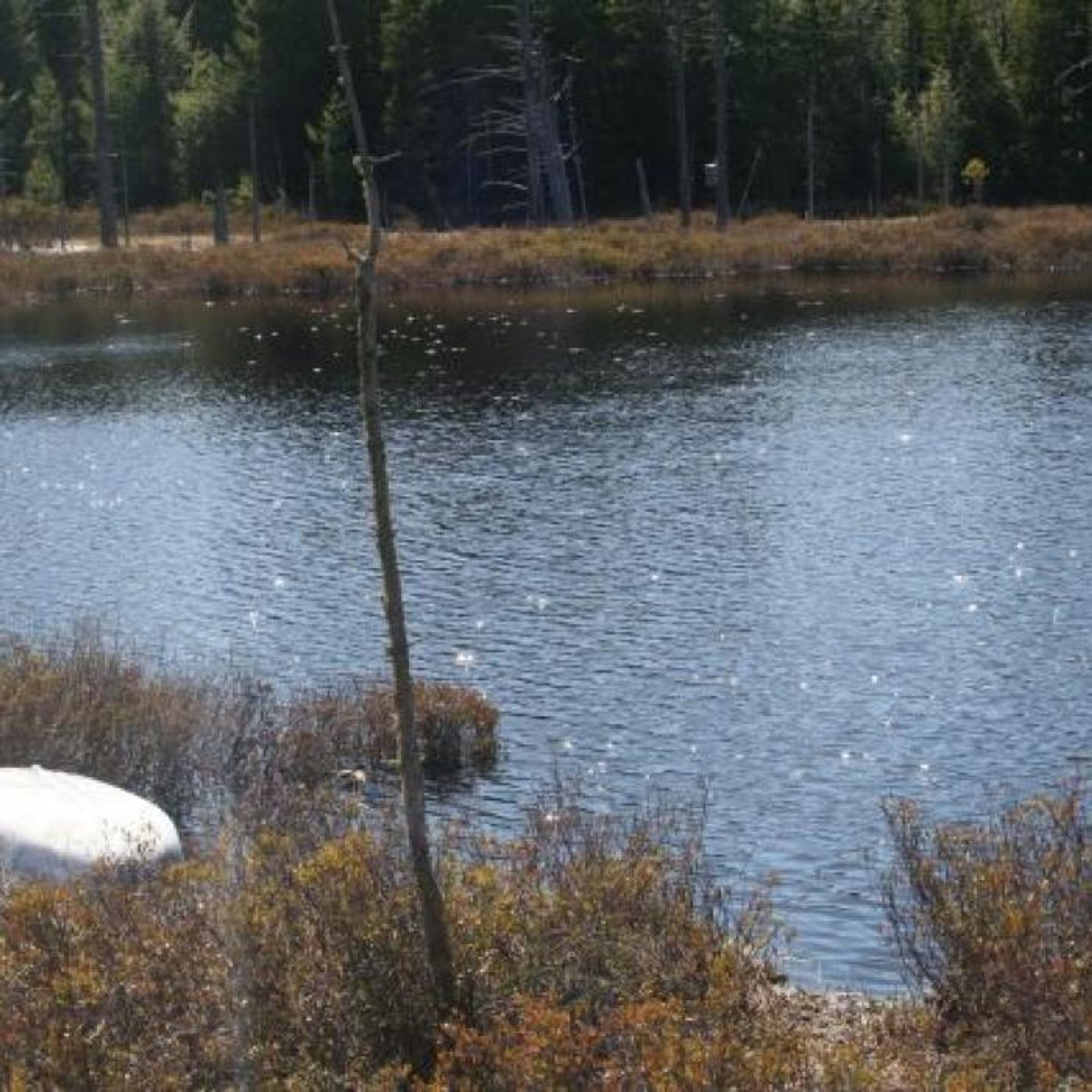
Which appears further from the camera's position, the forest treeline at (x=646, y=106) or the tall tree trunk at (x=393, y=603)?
the forest treeline at (x=646, y=106)

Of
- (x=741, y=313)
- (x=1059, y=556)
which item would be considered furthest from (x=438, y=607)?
(x=741, y=313)

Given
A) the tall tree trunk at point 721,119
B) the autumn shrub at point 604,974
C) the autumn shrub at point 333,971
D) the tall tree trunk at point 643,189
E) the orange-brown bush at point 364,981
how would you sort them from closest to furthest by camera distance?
the autumn shrub at point 604,974 → the orange-brown bush at point 364,981 → the autumn shrub at point 333,971 → the tall tree trunk at point 721,119 → the tall tree trunk at point 643,189

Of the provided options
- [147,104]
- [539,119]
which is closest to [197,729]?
[539,119]

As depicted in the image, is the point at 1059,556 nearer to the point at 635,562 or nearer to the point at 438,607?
the point at 635,562

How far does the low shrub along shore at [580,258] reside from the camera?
Answer: 226 ft

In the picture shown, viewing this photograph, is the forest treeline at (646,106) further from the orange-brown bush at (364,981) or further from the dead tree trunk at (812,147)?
the orange-brown bush at (364,981)

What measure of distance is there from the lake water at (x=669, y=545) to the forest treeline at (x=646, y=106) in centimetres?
3294

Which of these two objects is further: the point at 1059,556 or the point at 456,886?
the point at 1059,556

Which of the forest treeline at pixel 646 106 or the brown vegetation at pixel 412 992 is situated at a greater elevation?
the forest treeline at pixel 646 106

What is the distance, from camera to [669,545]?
29.0m

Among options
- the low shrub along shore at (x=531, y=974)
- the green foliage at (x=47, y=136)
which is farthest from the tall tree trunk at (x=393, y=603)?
the green foliage at (x=47, y=136)

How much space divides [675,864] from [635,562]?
15.2 m

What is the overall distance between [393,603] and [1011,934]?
3.53 metres

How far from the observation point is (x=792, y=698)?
21250 mm
